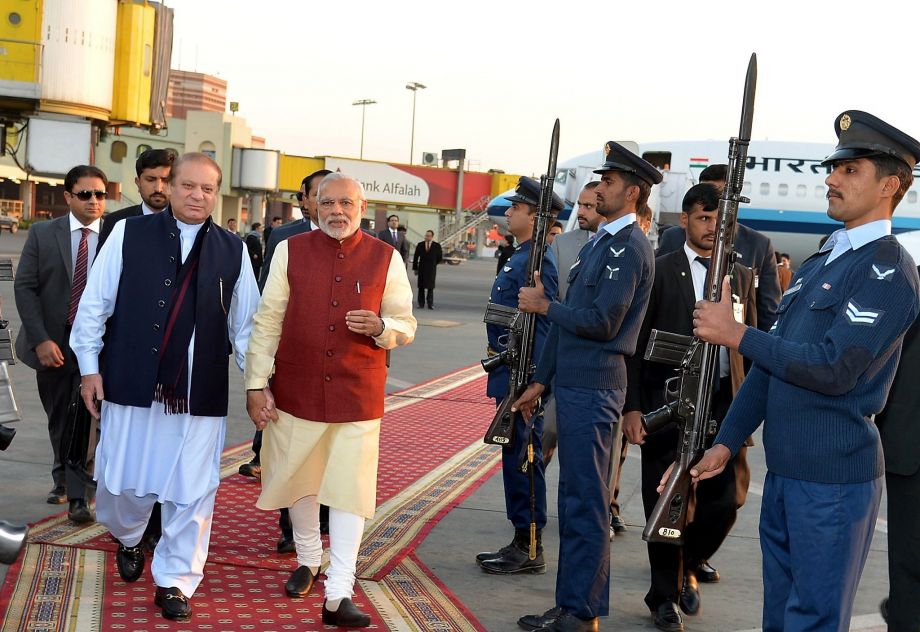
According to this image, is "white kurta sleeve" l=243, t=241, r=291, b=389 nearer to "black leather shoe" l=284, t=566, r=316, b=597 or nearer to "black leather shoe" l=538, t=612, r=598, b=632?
"black leather shoe" l=284, t=566, r=316, b=597

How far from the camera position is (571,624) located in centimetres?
445

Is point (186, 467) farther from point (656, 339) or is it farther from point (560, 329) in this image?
point (656, 339)

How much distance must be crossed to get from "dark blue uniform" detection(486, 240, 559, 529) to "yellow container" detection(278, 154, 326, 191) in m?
55.7

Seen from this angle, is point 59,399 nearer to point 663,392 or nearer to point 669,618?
point 663,392

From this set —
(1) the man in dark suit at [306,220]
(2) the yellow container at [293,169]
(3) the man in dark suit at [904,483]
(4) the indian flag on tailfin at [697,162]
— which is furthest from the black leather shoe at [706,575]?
(2) the yellow container at [293,169]

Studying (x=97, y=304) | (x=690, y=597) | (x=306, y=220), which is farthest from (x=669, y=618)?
(x=306, y=220)

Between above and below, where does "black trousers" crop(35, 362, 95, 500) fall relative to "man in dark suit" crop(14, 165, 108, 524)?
below

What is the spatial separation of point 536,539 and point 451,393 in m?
6.38

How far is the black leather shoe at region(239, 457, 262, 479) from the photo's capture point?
7301mm

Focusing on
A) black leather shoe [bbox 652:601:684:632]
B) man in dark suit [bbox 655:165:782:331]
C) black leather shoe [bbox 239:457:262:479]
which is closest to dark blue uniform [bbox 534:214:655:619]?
black leather shoe [bbox 652:601:684:632]

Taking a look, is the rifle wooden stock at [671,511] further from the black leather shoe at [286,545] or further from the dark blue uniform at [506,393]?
the black leather shoe at [286,545]

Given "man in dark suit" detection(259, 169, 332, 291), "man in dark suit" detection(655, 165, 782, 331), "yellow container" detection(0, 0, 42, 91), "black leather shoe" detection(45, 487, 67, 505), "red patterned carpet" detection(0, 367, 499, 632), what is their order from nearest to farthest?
"red patterned carpet" detection(0, 367, 499, 632)
"man in dark suit" detection(655, 165, 782, 331)
"black leather shoe" detection(45, 487, 67, 505)
"man in dark suit" detection(259, 169, 332, 291)
"yellow container" detection(0, 0, 42, 91)

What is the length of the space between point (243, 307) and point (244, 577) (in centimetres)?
136

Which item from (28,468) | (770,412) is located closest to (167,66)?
(28,468)
